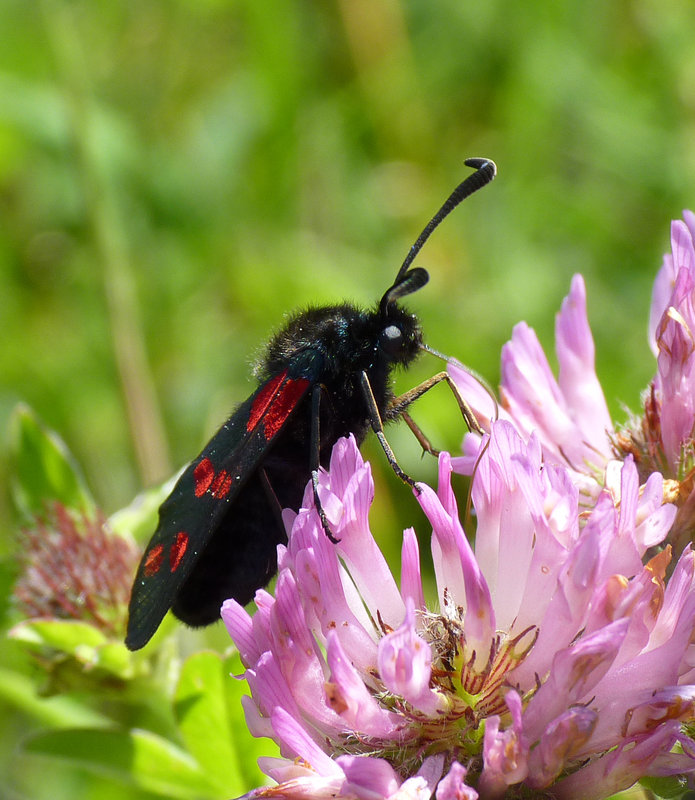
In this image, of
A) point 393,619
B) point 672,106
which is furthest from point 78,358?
point 393,619

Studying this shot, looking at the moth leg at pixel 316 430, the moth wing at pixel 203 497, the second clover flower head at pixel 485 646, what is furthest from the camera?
the moth leg at pixel 316 430

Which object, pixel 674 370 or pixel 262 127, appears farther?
pixel 262 127

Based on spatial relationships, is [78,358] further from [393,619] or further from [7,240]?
[393,619]

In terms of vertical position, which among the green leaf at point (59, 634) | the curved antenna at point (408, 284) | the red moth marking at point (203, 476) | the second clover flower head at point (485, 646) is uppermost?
the curved antenna at point (408, 284)

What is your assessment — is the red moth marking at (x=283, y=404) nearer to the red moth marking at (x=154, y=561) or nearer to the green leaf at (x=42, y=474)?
the red moth marking at (x=154, y=561)

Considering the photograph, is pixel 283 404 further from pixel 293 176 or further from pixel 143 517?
pixel 293 176

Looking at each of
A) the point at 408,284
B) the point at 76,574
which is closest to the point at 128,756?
the point at 76,574

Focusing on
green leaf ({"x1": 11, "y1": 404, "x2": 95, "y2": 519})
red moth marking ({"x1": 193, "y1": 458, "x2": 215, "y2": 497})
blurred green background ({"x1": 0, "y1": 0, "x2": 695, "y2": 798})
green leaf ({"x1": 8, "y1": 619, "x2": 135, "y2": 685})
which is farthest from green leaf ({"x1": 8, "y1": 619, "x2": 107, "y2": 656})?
blurred green background ({"x1": 0, "y1": 0, "x2": 695, "y2": 798})

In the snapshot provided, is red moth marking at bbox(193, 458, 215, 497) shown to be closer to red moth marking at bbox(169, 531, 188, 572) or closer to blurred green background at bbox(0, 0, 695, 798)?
red moth marking at bbox(169, 531, 188, 572)

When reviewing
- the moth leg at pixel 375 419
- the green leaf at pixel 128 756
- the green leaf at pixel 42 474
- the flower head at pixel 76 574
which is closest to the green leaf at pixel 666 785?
the moth leg at pixel 375 419
